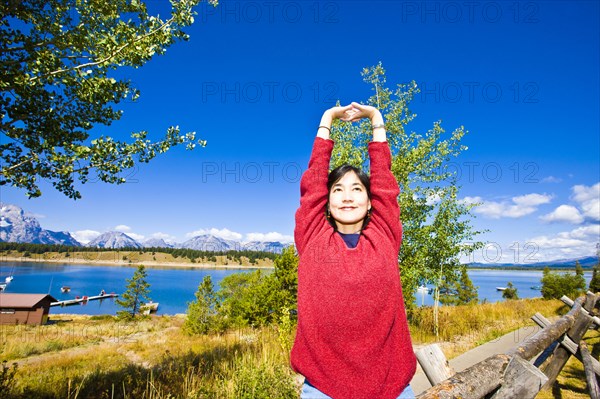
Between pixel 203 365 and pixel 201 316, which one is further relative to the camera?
pixel 201 316

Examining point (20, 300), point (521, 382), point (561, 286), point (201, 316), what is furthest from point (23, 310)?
point (561, 286)

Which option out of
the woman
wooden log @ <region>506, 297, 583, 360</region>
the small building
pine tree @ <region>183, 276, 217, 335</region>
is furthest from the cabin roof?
the woman

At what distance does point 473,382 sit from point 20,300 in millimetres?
60153

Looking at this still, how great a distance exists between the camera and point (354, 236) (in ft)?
6.12

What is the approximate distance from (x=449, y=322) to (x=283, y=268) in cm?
885

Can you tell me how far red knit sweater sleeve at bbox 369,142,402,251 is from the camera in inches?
71.9

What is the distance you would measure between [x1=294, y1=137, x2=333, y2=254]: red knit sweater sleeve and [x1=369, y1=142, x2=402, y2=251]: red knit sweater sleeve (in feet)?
1.01

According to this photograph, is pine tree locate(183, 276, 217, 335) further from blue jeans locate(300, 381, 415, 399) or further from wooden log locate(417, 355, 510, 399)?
blue jeans locate(300, 381, 415, 399)

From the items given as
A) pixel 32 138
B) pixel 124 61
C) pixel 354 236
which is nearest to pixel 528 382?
pixel 354 236

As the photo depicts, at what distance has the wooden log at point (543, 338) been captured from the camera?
4137mm

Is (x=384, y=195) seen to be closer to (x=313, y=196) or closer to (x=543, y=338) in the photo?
(x=313, y=196)

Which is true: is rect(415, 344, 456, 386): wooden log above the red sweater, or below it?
below

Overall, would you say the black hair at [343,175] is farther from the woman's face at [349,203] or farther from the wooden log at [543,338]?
the wooden log at [543,338]

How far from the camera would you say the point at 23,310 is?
141 ft
